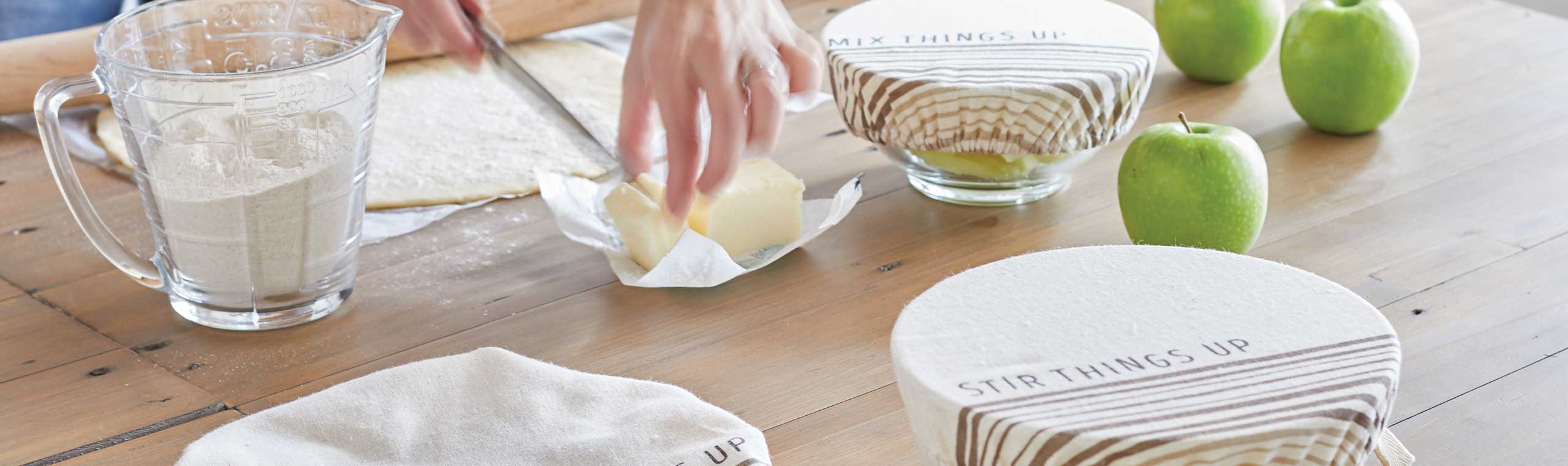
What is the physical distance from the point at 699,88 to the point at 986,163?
25 centimetres

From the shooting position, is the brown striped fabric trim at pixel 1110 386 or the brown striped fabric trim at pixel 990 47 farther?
the brown striped fabric trim at pixel 990 47

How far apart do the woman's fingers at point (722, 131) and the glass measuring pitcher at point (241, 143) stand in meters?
0.19

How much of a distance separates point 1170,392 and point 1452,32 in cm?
96

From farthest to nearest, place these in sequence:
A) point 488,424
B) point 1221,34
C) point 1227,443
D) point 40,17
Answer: point 40,17
point 1221,34
point 488,424
point 1227,443

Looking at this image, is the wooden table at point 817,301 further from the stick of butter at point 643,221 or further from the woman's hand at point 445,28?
the woman's hand at point 445,28

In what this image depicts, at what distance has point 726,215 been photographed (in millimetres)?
829

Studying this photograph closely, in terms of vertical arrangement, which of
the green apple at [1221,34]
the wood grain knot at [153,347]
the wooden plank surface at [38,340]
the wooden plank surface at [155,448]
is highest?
the green apple at [1221,34]

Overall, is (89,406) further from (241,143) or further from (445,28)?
(445,28)

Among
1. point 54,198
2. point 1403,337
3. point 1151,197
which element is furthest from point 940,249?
point 54,198

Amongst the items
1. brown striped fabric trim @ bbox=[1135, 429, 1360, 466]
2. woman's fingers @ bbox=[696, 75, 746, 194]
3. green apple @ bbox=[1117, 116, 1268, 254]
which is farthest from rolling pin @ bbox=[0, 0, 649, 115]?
brown striped fabric trim @ bbox=[1135, 429, 1360, 466]

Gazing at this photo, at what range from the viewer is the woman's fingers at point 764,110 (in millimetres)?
731

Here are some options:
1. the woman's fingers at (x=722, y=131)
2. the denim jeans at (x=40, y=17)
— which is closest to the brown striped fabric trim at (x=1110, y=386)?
the woman's fingers at (x=722, y=131)

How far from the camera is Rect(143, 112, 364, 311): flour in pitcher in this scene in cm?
71

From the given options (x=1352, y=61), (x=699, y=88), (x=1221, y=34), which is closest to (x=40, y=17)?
(x=699, y=88)
